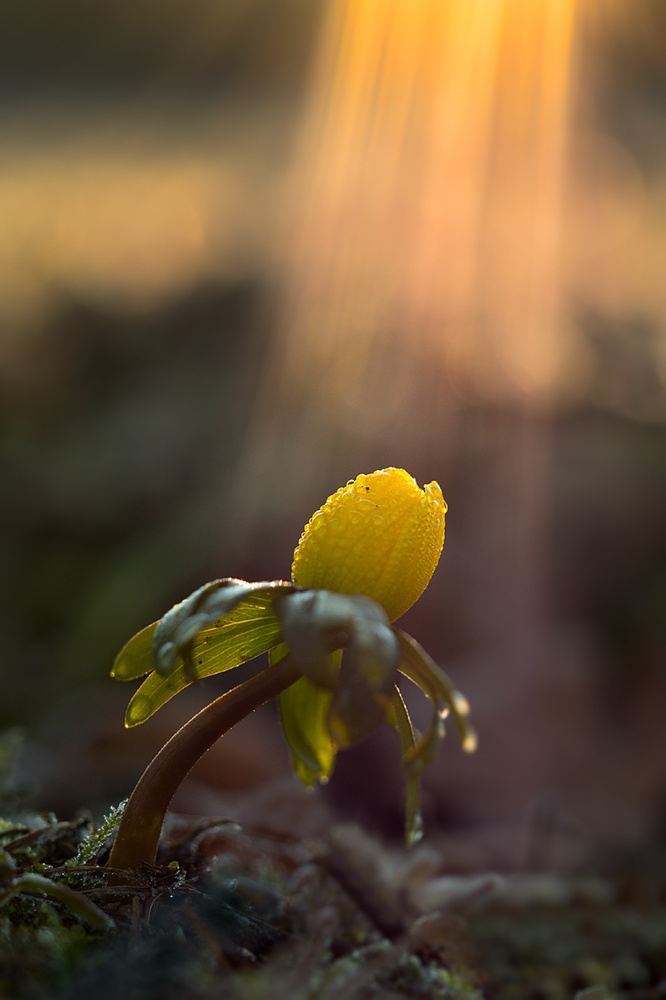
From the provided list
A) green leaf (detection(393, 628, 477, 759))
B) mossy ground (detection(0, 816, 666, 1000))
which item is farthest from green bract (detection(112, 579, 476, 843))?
mossy ground (detection(0, 816, 666, 1000))

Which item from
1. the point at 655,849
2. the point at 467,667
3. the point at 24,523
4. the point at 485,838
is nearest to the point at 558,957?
the point at 485,838

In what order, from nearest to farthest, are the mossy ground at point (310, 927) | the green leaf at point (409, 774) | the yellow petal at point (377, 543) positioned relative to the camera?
the mossy ground at point (310, 927), the green leaf at point (409, 774), the yellow petal at point (377, 543)

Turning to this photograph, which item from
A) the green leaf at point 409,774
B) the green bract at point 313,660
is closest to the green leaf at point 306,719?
the green bract at point 313,660

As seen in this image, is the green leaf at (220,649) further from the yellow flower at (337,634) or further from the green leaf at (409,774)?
the green leaf at (409,774)

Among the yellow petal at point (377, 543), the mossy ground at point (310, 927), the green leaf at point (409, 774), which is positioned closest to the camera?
the mossy ground at point (310, 927)

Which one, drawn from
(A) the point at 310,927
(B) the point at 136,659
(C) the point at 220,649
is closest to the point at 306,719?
(C) the point at 220,649

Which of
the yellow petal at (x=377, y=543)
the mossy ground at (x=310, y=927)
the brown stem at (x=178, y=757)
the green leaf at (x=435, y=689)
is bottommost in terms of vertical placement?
the mossy ground at (x=310, y=927)

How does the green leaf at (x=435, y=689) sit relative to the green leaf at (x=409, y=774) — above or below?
above

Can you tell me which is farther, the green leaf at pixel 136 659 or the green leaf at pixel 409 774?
the green leaf at pixel 136 659
